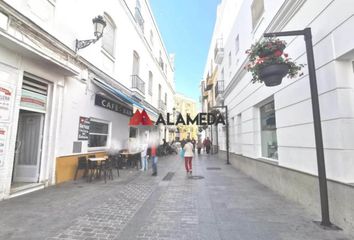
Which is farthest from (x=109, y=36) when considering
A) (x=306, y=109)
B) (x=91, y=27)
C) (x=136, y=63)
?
(x=306, y=109)

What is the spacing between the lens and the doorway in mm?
6438

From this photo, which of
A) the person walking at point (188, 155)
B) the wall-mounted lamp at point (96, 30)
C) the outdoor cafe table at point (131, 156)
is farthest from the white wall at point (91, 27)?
the person walking at point (188, 155)

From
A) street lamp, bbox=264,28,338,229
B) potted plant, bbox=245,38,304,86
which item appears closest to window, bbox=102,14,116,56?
potted plant, bbox=245,38,304,86

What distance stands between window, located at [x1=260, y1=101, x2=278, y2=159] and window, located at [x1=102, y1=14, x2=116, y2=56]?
764 cm

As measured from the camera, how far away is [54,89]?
6.73 metres

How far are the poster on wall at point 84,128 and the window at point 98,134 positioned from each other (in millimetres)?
485

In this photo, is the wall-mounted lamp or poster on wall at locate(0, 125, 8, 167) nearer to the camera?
poster on wall at locate(0, 125, 8, 167)

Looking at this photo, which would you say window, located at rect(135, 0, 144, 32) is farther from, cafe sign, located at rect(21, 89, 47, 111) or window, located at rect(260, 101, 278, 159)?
window, located at rect(260, 101, 278, 159)

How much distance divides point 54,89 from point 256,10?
7.78 metres

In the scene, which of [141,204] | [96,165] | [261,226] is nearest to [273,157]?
[261,226]

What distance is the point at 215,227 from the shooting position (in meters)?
3.60

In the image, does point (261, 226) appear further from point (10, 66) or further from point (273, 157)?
point (10, 66)

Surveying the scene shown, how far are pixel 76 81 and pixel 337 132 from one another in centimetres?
786

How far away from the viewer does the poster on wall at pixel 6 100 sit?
4936 mm
